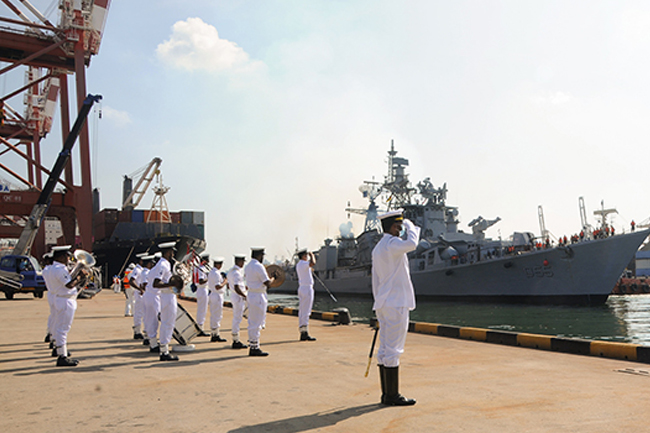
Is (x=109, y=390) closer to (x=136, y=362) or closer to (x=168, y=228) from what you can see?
(x=136, y=362)

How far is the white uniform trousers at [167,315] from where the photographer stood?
6742 mm

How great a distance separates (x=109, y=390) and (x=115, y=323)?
28.1ft

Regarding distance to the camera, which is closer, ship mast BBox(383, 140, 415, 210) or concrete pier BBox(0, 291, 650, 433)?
concrete pier BBox(0, 291, 650, 433)

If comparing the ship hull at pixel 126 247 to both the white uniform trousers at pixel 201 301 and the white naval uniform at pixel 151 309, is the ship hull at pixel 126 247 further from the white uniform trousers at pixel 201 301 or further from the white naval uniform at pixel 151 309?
the white naval uniform at pixel 151 309

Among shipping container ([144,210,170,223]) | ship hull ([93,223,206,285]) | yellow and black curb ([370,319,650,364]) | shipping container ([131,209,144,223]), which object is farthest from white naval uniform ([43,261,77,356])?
shipping container ([131,209,144,223])

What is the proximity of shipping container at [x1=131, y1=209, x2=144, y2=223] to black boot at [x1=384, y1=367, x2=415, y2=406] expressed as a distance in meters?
43.6

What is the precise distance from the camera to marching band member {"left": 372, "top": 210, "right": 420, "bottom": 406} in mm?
4059

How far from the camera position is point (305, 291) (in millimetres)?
9211

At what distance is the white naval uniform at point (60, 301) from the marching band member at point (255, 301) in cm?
240

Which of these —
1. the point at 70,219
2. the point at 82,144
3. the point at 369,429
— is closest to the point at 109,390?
the point at 369,429

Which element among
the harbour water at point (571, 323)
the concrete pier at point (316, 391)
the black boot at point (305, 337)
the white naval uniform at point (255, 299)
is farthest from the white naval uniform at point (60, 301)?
the harbour water at point (571, 323)

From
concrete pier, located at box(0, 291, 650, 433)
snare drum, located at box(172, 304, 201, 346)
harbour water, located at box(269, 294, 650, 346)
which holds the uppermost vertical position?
snare drum, located at box(172, 304, 201, 346)

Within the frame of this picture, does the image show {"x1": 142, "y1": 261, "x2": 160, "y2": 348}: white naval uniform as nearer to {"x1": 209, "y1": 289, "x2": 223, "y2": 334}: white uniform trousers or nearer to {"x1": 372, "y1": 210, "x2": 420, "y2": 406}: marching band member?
{"x1": 209, "y1": 289, "x2": 223, "y2": 334}: white uniform trousers

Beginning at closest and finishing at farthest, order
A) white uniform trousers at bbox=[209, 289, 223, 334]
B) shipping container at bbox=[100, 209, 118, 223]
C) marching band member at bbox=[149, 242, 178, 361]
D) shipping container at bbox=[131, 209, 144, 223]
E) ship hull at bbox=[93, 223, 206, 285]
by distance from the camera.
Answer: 1. marching band member at bbox=[149, 242, 178, 361]
2. white uniform trousers at bbox=[209, 289, 223, 334]
3. ship hull at bbox=[93, 223, 206, 285]
4. shipping container at bbox=[100, 209, 118, 223]
5. shipping container at bbox=[131, 209, 144, 223]
